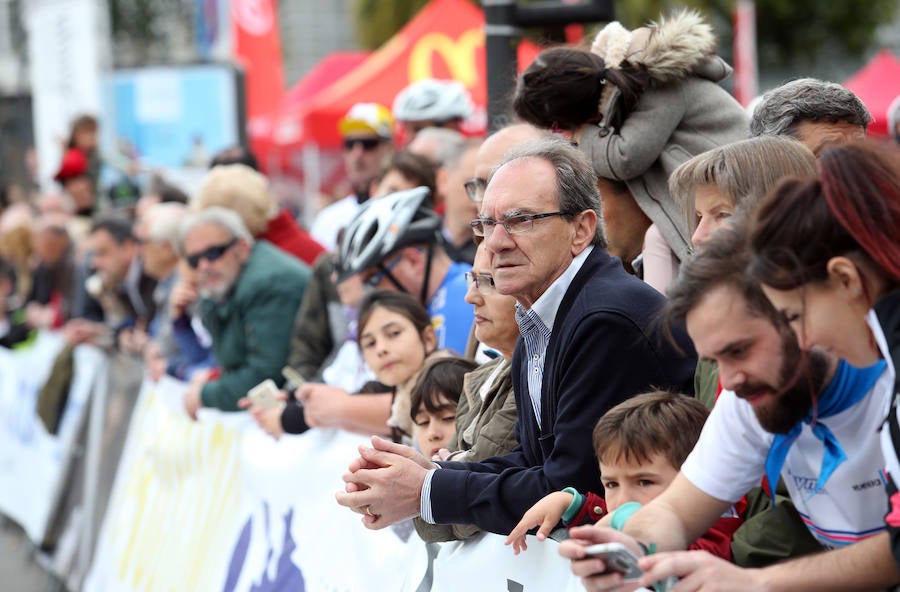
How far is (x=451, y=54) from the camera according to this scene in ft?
51.7

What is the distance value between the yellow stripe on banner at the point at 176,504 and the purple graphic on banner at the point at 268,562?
14cm

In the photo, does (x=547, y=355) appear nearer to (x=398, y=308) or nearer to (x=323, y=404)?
(x=398, y=308)

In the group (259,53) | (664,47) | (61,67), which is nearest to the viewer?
(664,47)

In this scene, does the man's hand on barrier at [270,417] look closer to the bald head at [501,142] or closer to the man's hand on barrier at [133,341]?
the bald head at [501,142]

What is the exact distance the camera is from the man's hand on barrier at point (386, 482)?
3.53 meters

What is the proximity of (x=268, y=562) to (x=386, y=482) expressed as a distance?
6.23 feet

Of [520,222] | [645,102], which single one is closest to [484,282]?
[520,222]

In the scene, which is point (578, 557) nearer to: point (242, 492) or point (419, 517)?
point (419, 517)

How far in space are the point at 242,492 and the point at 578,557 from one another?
3.54 m

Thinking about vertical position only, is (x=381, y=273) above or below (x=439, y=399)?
above

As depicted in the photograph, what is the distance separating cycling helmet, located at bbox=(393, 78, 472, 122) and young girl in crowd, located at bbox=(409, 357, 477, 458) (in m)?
3.66

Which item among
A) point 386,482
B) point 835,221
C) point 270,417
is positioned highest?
point 835,221

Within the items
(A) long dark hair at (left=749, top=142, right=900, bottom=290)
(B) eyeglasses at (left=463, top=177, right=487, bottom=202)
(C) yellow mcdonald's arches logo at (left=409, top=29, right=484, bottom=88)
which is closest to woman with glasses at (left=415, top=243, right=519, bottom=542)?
(B) eyeglasses at (left=463, top=177, right=487, bottom=202)

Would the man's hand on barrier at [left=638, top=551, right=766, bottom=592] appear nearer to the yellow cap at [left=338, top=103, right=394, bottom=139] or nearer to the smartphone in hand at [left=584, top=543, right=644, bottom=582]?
the smartphone in hand at [left=584, top=543, right=644, bottom=582]
